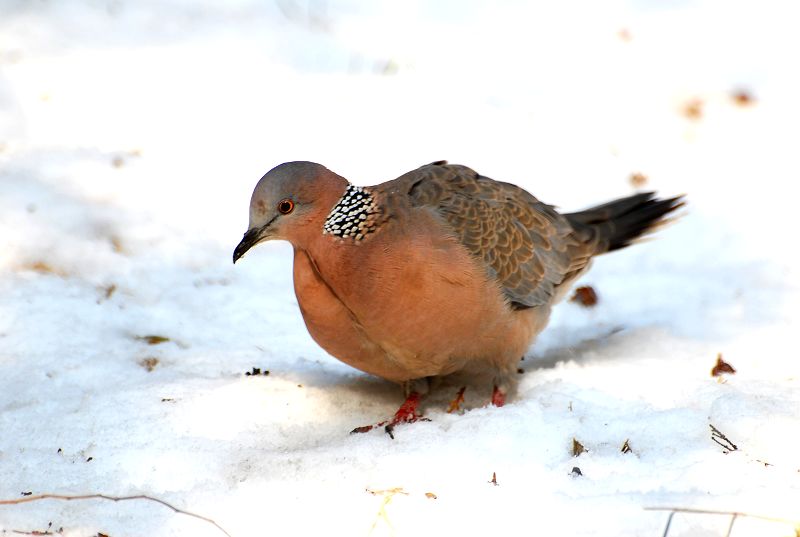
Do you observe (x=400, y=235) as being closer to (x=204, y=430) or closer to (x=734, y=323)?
(x=204, y=430)

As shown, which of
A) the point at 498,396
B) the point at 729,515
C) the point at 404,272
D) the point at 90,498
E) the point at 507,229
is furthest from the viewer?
the point at 507,229

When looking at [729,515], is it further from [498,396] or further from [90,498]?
[90,498]

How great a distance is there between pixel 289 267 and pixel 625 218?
1.81 metres

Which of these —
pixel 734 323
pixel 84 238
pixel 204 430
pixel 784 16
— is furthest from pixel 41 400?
pixel 784 16

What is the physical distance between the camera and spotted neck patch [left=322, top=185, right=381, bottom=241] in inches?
152

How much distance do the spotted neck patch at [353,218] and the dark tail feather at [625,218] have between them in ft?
5.19

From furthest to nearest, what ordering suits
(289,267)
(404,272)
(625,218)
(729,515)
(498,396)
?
(289,267)
(625,218)
(498,396)
(404,272)
(729,515)

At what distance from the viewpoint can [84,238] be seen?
5.36 m

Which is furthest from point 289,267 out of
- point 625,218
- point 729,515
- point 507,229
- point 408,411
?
point 729,515

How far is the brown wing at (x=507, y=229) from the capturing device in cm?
425

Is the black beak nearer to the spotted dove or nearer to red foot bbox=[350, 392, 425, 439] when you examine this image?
the spotted dove

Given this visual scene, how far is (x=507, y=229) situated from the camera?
450cm

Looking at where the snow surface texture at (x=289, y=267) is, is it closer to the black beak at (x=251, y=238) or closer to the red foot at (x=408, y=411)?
the red foot at (x=408, y=411)

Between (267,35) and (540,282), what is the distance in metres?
3.45
